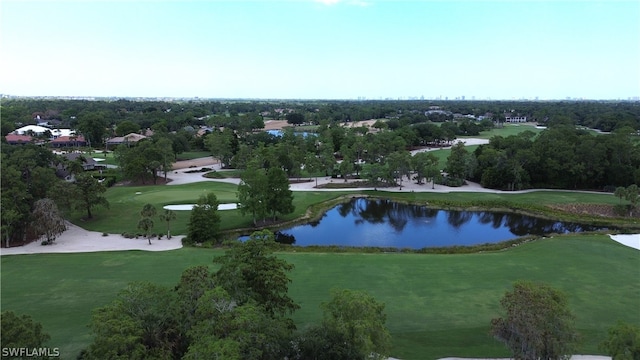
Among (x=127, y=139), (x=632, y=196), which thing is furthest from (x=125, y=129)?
(x=632, y=196)

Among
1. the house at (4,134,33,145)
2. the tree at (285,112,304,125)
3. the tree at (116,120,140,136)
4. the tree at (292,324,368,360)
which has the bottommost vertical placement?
the tree at (292,324,368,360)

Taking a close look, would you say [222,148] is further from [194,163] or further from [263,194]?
[263,194]

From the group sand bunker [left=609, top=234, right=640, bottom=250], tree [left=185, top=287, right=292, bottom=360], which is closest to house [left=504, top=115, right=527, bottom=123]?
sand bunker [left=609, top=234, right=640, bottom=250]

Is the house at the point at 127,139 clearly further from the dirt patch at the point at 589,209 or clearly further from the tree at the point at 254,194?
the dirt patch at the point at 589,209

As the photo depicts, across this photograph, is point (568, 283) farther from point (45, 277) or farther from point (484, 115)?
point (484, 115)

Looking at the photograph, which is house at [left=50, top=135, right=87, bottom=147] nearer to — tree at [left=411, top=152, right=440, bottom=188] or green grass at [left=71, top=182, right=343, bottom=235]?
green grass at [left=71, top=182, right=343, bottom=235]

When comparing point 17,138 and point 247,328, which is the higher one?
point 17,138
